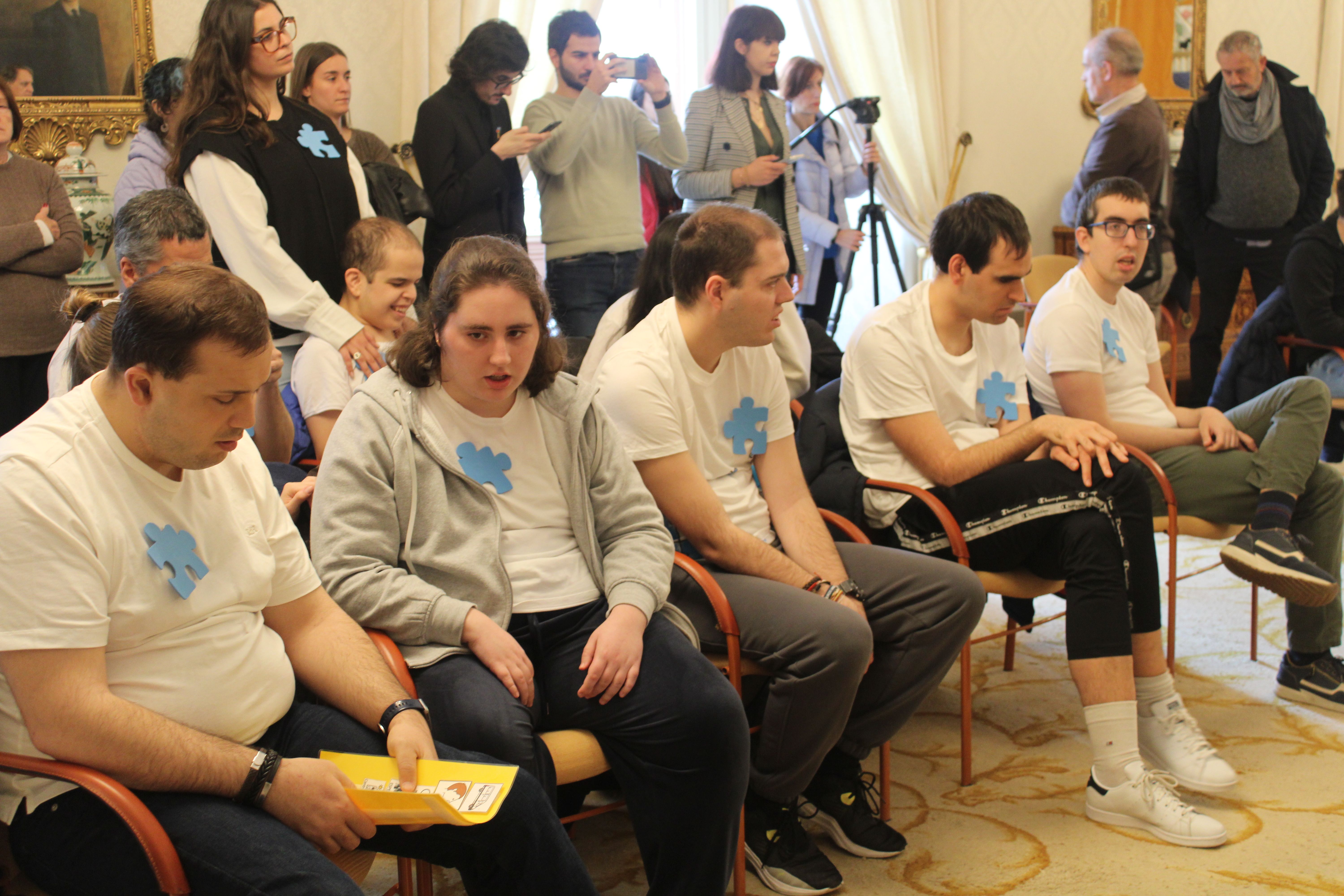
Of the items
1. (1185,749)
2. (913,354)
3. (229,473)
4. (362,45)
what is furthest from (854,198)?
(229,473)

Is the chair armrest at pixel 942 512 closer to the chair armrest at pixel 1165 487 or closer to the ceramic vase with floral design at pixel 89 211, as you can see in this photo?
the chair armrest at pixel 1165 487

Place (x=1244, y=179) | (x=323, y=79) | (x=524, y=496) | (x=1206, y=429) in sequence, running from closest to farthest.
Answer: (x=524, y=496) → (x=1206, y=429) → (x=323, y=79) → (x=1244, y=179)

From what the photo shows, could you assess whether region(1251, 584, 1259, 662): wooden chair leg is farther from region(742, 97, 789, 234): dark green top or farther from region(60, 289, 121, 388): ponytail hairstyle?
region(60, 289, 121, 388): ponytail hairstyle

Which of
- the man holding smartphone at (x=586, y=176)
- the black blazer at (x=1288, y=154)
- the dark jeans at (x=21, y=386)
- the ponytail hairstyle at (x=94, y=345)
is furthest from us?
the black blazer at (x=1288, y=154)

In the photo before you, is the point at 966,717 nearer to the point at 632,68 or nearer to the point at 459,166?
the point at 459,166

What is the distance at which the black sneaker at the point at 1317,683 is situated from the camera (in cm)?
269

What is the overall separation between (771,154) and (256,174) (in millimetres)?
2079

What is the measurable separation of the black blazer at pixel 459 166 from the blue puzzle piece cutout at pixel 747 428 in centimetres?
118

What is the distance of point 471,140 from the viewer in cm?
318

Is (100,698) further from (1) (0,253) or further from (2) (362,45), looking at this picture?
(2) (362,45)

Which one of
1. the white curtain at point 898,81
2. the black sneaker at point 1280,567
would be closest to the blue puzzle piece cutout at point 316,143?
the black sneaker at point 1280,567

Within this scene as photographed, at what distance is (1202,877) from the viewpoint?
6.43 feet

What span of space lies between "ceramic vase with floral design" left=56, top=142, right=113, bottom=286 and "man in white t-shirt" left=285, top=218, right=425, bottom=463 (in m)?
1.23

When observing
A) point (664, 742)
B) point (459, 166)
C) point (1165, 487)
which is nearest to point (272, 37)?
point (459, 166)
